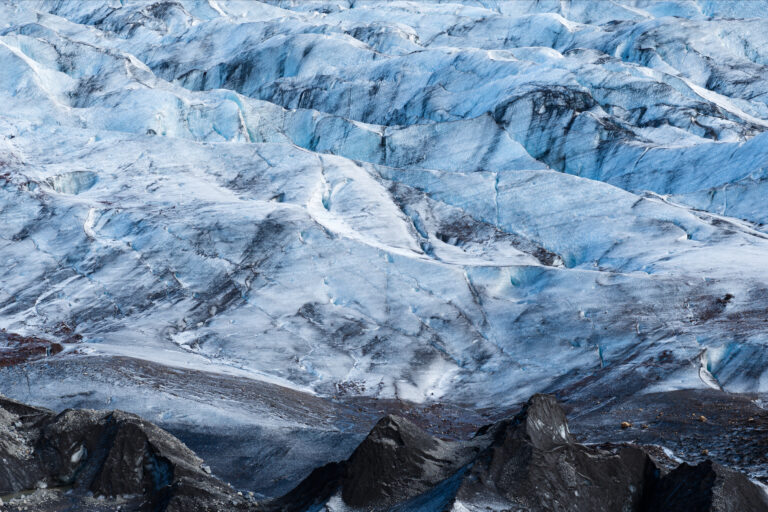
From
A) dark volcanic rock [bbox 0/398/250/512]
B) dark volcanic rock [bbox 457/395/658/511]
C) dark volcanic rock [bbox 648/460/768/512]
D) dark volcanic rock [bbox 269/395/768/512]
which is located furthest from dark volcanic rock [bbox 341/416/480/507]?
dark volcanic rock [bbox 648/460/768/512]

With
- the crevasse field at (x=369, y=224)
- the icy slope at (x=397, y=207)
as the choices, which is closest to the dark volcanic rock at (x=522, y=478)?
the crevasse field at (x=369, y=224)

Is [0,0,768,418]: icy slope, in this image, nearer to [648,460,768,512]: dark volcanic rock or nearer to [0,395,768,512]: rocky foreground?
[0,395,768,512]: rocky foreground

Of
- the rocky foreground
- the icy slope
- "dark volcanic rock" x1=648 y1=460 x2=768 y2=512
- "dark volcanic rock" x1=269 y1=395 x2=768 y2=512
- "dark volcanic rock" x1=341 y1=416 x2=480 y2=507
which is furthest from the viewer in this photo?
the icy slope

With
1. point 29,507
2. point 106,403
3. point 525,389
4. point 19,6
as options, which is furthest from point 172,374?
point 19,6

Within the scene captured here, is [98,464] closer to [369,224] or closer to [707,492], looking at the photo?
[707,492]

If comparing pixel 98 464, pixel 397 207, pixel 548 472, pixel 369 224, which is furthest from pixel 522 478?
pixel 397 207

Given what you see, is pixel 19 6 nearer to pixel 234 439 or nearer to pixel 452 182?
pixel 452 182

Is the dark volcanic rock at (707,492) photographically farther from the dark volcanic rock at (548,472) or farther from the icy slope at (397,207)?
the icy slope at (397,207)
